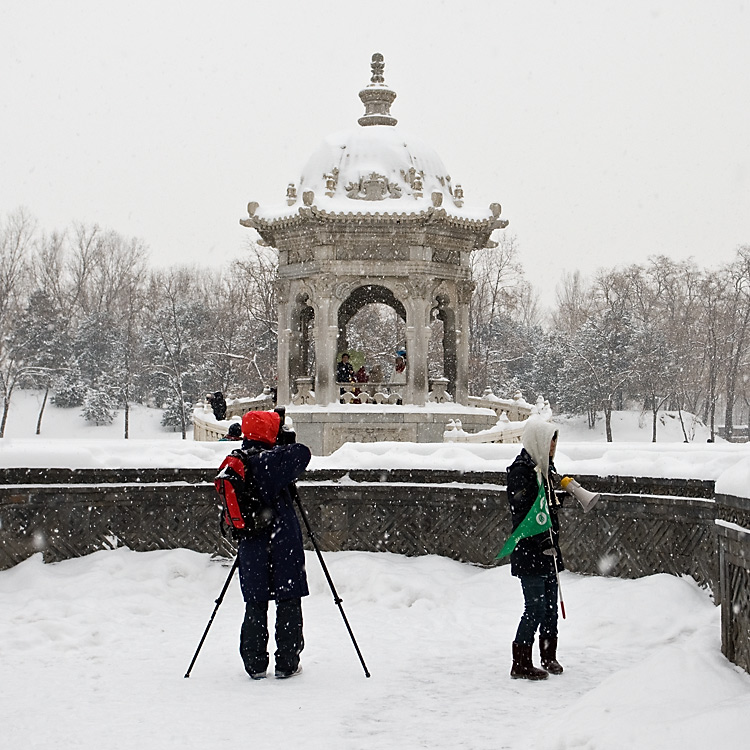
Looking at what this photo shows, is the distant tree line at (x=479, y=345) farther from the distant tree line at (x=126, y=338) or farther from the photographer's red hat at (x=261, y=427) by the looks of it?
the photographer's red hat at (x=261, y=427)

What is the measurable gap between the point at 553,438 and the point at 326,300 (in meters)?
15.5

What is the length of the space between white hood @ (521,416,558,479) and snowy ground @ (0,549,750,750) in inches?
53.2

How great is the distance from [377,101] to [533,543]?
1853 cm

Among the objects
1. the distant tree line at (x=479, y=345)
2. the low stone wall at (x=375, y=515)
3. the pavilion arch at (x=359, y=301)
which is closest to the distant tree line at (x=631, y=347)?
the distant tree line at (x=479, y=345)

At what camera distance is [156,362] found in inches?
2266

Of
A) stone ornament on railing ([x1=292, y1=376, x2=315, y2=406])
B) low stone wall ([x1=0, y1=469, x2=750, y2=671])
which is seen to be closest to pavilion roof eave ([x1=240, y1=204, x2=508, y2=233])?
stone ornament on railing ([x1=292, y1=376, x2=315, y2=406])

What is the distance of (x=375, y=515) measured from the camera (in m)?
10.7

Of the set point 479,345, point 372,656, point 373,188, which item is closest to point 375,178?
point 373,188

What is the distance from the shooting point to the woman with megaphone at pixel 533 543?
6.92 m

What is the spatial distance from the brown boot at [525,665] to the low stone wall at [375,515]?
261 cm

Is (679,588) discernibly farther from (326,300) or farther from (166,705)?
(326,300)

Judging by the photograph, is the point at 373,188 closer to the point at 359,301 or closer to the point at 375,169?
the point at 375,169

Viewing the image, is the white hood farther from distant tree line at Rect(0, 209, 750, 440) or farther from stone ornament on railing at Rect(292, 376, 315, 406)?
distant tree line at Rect(0, 209, 750, 440)

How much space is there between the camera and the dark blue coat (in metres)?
6.99
